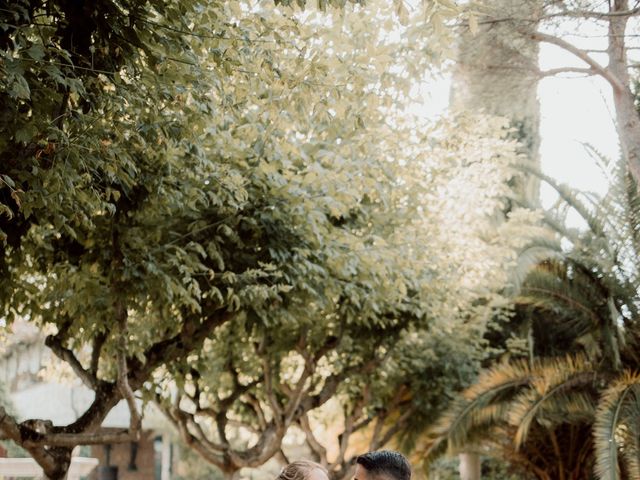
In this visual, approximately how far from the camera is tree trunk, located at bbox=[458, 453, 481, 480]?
69.1 feet

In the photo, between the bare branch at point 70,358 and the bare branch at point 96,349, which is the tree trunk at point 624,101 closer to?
the bare branch at point 96,349

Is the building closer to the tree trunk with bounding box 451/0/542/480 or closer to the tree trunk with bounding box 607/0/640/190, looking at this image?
the tree trunk with bounding box 451/0/542/480

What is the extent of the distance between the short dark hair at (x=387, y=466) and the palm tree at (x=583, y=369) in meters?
9.46

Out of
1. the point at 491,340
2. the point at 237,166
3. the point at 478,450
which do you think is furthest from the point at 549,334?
the point at 237,166

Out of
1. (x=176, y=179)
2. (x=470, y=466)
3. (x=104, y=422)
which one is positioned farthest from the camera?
(x=104, y=422)

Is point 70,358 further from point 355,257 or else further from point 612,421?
point 612,421

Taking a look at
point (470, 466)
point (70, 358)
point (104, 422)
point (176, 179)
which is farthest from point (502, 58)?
point (104, 422)

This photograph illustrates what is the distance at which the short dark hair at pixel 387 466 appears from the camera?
4207mm

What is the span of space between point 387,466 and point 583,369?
12111mm

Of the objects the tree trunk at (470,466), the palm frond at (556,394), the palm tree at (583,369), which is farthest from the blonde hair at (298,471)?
the tree trunk at (470,466)

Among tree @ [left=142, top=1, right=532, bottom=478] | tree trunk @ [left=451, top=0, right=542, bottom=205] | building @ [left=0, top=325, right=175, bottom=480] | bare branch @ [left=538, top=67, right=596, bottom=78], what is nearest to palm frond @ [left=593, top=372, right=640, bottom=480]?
tree @ [left=142, top=1, right=532, bottom=478]

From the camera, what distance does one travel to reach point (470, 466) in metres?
21.1

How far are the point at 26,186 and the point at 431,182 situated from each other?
759cm

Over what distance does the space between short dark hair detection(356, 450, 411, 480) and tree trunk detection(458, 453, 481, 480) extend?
1765 centimetres
